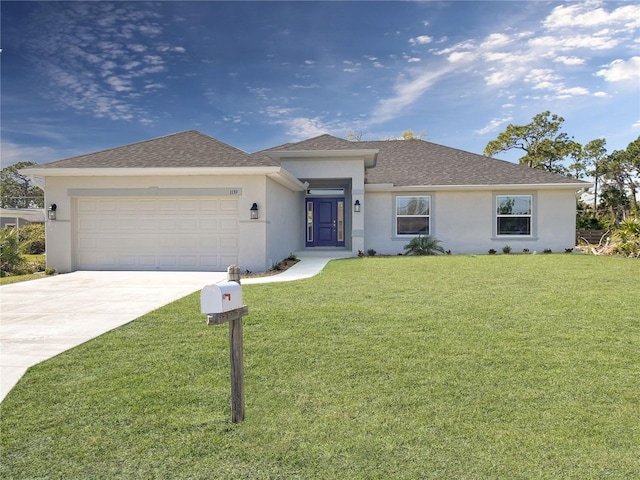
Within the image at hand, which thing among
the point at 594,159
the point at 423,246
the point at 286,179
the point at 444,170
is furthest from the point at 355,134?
the point at 286,179

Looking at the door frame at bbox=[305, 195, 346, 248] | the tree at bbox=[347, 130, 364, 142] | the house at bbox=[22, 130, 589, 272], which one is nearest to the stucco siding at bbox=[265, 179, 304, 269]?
the house at bbox=[22, 130, 589, 272]

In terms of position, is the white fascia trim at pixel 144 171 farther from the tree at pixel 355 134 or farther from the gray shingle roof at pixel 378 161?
the tree at pixel 355 134

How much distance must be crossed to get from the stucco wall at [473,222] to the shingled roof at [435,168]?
48 centimetres

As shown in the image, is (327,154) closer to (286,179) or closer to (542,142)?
(286,179)

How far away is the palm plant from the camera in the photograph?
16.1 meters

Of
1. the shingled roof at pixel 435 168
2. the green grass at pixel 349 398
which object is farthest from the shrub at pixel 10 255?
the shingled roof at pixel 435 168

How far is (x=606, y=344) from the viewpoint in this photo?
4730 millimetres

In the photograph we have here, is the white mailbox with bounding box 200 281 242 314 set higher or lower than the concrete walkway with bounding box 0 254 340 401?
higher

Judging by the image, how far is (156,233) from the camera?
476 inches

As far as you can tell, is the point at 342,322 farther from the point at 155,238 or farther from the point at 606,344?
the point at 155,238

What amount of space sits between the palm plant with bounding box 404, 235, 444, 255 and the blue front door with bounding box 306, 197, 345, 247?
3258 millimetres

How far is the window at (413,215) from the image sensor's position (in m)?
16.8

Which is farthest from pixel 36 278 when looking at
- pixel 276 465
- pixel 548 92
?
pixel 548 92

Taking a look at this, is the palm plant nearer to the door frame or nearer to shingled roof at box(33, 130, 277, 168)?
the door frame
